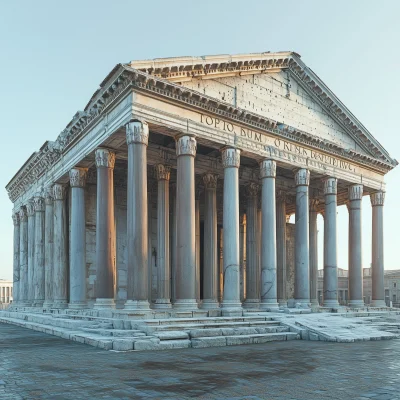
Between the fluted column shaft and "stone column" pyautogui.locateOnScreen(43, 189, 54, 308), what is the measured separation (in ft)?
18.2

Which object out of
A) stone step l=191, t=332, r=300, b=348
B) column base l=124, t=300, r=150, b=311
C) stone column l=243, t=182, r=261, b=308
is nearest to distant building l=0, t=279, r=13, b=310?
stone column l=243, t=182, r=261, b=308

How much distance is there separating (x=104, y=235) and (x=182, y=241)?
3.76m

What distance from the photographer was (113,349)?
14.3 m

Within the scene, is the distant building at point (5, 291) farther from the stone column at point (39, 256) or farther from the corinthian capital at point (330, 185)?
the corinthian capital at point (330, 185)

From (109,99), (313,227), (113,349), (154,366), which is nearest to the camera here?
(154,366)

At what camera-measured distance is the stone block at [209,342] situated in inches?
613

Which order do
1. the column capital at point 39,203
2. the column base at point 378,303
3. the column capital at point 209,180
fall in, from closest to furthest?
the column capital at point 209,180 → the column base at point 378,303 → the column capital at point 39,203

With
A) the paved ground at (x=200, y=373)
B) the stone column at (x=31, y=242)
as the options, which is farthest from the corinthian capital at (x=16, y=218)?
the paved ground at (x=200, y=373)

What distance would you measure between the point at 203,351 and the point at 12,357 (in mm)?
5244

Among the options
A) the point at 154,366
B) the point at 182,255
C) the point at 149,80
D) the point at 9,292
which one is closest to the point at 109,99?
the point at 149,80

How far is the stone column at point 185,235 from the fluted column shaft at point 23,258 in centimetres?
1779

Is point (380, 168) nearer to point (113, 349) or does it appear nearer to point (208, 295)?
point (208, 295)

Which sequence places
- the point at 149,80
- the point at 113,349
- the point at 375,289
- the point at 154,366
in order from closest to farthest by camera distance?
the point at 154,366 → the point at 113,349 → the point at 149,80 → the point at 375,289

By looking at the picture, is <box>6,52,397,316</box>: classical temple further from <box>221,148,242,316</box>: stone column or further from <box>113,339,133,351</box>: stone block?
<box>113,339,133,351</box>: stone block
